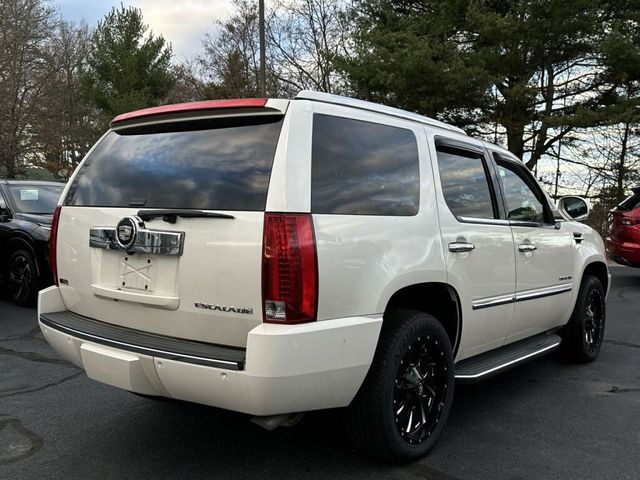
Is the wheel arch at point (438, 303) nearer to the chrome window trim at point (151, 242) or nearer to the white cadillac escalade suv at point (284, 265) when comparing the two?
the white cadillac escalade suv at point (284, 265)

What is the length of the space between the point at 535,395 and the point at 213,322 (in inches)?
108

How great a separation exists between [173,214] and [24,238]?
5.31 m

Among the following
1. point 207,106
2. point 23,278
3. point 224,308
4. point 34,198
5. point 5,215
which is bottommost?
point 23,278

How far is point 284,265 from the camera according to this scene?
2.50 m

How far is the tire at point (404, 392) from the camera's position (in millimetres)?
2875

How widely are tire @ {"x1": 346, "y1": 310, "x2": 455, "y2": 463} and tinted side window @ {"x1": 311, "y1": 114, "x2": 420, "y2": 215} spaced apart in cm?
61

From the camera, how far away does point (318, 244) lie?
2574 mm

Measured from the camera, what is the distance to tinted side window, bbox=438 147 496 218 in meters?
3.58

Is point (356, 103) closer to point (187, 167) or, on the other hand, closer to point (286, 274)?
point (187, 167)

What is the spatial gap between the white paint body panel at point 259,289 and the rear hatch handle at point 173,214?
3cm

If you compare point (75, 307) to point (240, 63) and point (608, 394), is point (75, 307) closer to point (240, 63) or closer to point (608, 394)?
point (608, 394)

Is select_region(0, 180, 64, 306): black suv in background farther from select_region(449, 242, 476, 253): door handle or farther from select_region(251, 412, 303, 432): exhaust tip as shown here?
select_region(449, 242, 476, 253): door handle

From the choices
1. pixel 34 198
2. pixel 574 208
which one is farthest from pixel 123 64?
pixel 574 208

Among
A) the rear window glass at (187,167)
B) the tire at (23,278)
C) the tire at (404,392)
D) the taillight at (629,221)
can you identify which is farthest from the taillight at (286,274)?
the taillight at (629,221)
